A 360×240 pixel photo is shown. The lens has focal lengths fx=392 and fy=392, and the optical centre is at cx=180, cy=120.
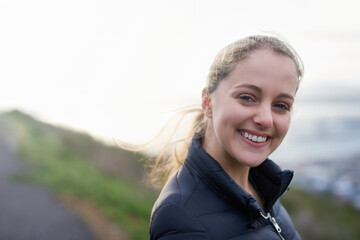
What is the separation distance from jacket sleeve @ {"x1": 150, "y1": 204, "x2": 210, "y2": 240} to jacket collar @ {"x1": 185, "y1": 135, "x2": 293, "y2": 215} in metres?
0.20

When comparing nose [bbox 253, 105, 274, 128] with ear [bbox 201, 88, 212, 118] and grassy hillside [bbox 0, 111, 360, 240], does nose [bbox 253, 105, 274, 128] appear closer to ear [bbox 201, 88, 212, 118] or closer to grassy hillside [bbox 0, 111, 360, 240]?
ear [bbox 201, 88, 212, 118]

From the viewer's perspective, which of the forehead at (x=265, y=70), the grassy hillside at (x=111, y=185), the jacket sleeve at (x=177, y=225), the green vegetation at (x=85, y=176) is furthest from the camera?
the grassy hillside at (x=111, y=185)

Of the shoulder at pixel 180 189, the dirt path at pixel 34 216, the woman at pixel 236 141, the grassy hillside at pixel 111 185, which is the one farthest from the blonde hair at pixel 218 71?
the dirt path at pixel 34 216

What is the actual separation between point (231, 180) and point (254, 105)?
304mm

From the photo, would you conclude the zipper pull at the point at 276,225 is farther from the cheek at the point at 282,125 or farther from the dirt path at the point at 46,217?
the dirt path at the point at 46,217

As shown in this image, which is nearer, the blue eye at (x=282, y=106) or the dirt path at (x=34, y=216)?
the blue eye at (x=282, y=106)

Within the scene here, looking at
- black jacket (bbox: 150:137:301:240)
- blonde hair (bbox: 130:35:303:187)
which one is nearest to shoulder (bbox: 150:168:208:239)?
black jacket (bbox: 150:137:301:240)

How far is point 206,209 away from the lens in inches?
56.0

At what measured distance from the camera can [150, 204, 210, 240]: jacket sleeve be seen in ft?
4.39

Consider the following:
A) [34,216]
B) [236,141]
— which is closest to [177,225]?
[236,141]

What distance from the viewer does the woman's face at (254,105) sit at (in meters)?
1.49

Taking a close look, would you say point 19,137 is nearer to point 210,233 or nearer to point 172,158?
point 172,158

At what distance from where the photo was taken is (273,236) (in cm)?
156

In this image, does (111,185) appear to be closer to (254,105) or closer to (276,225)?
(276,225)
